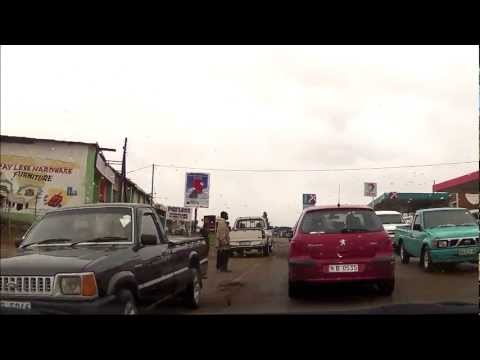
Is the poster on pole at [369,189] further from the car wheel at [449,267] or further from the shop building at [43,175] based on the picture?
the car wheel at [449,267]

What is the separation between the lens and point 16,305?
4.76 meters

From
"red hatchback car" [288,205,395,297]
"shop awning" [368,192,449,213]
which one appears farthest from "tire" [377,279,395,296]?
"shop awning" [368,192,449,213]

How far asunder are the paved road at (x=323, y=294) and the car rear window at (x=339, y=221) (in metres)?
1.18

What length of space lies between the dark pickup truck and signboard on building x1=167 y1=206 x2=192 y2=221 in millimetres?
15226

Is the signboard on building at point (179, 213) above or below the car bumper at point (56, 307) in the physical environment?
above

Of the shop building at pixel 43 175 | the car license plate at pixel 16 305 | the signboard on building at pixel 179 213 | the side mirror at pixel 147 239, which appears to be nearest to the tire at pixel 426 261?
the side mirror at pixel 147 239

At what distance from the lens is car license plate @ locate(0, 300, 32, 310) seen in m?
4.73

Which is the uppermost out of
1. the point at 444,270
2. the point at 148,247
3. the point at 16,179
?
the point at 16,179

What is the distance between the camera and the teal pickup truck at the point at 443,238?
1165cm
